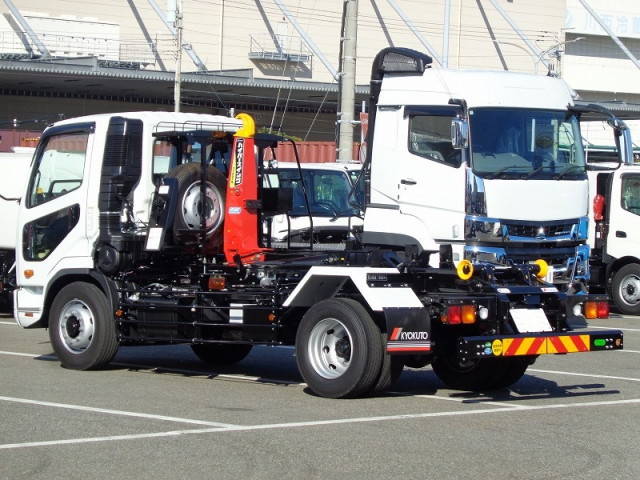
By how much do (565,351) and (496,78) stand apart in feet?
19.4

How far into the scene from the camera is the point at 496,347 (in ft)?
33.2

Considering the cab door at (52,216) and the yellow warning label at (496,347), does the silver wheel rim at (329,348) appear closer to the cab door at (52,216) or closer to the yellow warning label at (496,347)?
the yellow warning label at (496,347)

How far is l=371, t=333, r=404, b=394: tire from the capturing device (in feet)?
33.6

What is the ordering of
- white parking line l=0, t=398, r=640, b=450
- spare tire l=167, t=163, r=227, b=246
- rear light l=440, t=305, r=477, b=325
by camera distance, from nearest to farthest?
white parking line l=0, t=398, r=640, b=450 → rear light l=440, t=305, r=477, b=325 → spare tire l=167, t=163, r=227, b=246

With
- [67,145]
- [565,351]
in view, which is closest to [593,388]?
[565,351]

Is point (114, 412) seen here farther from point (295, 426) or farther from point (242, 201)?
point (242, 201)

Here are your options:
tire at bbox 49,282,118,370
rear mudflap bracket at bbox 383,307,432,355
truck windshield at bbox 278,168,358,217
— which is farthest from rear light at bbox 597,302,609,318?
truck windshield at bbox 278,168,358,217

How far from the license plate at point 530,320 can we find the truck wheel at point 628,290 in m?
10.0

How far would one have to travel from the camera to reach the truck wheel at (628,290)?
20250 millimetres

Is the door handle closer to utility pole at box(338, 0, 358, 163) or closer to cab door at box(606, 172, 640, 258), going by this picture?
cab door at box(606, 172, 640, 258)

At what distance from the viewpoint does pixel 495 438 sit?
8727mm

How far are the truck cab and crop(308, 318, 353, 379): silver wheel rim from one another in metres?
4.59

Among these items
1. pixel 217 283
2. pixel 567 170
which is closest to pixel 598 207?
pixel 567 170

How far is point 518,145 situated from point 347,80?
845 cm
